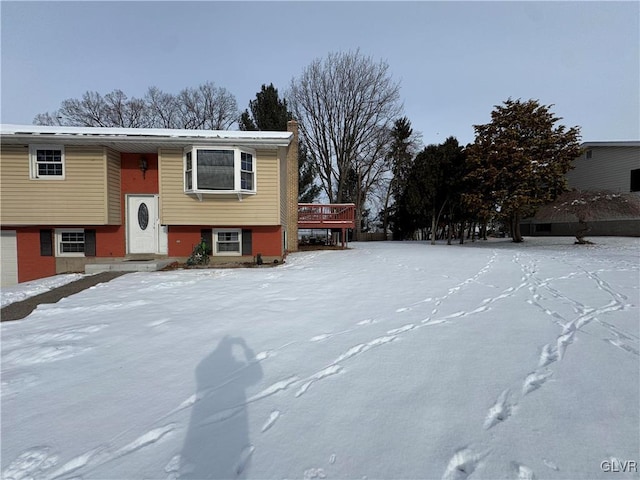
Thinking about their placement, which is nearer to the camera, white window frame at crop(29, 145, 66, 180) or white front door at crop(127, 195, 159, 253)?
white window frame at crop(29, 145, 66, 180)

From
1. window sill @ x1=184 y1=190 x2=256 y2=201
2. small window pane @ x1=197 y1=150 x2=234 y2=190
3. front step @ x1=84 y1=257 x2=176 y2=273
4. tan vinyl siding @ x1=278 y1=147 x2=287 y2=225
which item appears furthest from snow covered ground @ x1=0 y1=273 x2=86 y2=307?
tan vinyl siding @ x1=278 y1=147 x2=287 y2=225

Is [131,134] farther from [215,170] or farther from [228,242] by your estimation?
[228,242]

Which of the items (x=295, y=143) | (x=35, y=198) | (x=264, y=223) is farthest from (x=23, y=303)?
(x=295, y=143)

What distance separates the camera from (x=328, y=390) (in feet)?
8.57

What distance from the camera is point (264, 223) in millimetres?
11156

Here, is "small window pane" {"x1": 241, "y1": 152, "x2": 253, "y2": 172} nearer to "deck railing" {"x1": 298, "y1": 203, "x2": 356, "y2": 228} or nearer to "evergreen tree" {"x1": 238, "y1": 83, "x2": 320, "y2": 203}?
"deck railing" {"x1": 298, "y1": 203, "x2": 356, "y2": 228}

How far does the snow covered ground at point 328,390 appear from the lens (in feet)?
6.21

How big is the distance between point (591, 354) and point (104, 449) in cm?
435

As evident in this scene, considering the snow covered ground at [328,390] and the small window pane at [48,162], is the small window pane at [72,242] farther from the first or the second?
the snow covered ground at [328,390]

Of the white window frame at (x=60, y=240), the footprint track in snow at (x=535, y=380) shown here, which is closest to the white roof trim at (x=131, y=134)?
the white window frame at (x=60, y=240)

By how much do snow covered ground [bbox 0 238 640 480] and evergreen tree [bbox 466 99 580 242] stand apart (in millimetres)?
11633

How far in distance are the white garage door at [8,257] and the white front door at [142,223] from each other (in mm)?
3624

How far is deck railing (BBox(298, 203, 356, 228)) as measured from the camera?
16.2 m

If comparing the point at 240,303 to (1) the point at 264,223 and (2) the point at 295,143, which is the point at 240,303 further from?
(2) the point at 295,143
